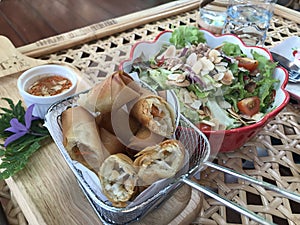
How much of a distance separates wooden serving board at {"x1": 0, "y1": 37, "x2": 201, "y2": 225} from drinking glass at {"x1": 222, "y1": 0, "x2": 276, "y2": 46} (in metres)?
0.51

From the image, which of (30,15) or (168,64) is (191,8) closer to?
(168,64)

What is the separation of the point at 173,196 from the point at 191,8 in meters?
0.67

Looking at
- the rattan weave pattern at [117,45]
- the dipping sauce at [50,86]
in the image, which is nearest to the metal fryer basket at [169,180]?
the dipping sauce at [50,86]

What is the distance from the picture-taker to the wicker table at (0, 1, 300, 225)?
47cm

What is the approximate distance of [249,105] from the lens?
63 centimetres

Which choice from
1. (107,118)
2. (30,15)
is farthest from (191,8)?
(107,118)

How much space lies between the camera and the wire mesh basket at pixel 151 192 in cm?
40

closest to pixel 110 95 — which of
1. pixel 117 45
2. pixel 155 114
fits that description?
pixel 155 114

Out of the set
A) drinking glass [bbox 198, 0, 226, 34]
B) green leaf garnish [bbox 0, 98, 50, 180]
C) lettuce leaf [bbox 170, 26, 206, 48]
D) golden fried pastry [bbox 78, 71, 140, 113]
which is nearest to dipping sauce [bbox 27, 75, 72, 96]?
green leaf garnish [bbox 0, 98, 50, 180]

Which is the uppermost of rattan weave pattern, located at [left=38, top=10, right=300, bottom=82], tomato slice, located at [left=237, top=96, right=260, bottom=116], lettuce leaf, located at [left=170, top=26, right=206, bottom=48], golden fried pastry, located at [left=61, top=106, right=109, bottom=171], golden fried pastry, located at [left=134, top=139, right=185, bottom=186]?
golden fried pastry, located at [left=134, top=139, right=185, bottom=186]

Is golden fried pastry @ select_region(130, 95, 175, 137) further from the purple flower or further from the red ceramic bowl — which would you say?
the purple flower

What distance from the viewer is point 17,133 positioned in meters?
0.54

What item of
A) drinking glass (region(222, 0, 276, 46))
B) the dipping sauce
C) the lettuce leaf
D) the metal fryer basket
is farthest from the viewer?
drinking glass (region(222, 0, 276, 46))

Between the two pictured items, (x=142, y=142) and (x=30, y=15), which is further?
(x=30, y=15)
